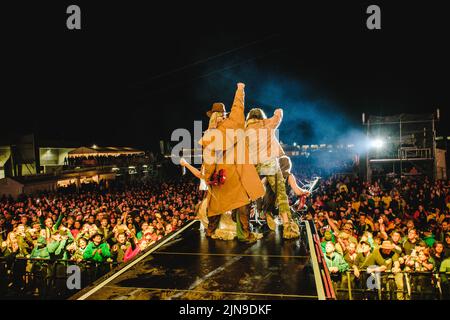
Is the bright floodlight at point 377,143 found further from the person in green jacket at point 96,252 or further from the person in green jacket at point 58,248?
the person in green jacket at point 58,248

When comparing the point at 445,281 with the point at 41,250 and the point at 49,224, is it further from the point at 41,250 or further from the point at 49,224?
the point at 49,224

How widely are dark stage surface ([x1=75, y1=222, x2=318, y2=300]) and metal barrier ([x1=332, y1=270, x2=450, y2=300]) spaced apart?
1745 mm

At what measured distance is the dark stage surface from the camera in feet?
9.18

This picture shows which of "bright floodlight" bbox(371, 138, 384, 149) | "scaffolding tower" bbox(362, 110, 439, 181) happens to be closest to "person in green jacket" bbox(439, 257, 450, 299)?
"scaffolding tower" bbox(362, 110, 439, 181)

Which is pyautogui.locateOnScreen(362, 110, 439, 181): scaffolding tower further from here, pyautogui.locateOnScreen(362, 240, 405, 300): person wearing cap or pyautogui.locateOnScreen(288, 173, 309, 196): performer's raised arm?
pyautogui.locateOnScreen(288, 173, 309, 196): performer's raised arm

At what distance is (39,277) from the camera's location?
22.0 ft

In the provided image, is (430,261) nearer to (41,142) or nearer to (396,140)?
(396,140)

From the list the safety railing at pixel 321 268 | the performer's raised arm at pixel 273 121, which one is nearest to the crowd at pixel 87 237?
the safety railing at pixel 321 268

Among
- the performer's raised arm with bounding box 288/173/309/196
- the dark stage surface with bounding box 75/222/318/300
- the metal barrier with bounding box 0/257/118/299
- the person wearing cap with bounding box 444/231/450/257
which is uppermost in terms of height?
the performer's raised arm with bounding box 288/173/309/196

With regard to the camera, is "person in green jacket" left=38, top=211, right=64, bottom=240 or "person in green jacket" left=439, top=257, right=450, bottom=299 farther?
"person in green jacket" left=38, top=211, right=64, bottom=240

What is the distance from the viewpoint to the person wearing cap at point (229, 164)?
4168 millimetres

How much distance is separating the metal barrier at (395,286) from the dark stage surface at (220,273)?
68.7 inches

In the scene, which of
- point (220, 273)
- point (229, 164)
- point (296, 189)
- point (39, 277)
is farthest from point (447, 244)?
point (39, 277)

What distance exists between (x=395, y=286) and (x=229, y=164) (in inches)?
145
